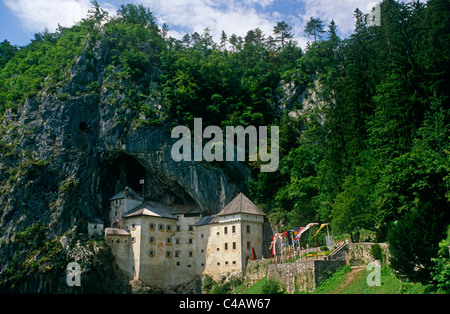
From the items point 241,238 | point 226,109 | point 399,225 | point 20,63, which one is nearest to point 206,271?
point 241,238

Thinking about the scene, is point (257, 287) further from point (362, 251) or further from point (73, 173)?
point (73, 173)

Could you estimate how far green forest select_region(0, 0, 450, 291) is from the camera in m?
34.8

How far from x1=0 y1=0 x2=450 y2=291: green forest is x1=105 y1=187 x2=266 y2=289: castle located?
452 centimetres

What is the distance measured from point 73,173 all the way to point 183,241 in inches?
684

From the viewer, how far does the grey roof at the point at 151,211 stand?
186 feet

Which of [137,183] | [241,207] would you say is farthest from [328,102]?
[137,183]

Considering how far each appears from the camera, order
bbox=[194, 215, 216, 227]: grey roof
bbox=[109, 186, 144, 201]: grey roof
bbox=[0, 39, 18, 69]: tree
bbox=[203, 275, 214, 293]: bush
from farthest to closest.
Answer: bbox=[0, 39, 18, 69]: tree, bbox=[109, 186, 144, 201]: grey roof, bbox=[194, 215, 216, 227]: grey roof, bbox=[203, 275, 214, 293]: bush

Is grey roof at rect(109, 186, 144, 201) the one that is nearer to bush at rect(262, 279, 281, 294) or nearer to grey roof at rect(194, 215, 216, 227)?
grey roof at rect(194, 215, 216, 227)

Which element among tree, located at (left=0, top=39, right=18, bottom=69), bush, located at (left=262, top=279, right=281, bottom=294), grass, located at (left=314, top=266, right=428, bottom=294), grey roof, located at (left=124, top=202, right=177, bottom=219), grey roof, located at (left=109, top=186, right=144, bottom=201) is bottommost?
bush, located at (left=262, top=279, right=281, bottom=294)

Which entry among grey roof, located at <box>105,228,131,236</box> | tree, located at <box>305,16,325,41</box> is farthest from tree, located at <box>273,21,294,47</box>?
grey roof, located at <box>105,228,131,236</box>

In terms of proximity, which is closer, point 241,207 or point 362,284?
point 362,284

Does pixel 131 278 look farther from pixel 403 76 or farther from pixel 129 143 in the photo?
pixel 403 76

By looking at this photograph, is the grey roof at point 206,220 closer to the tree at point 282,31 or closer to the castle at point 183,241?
the castle at point 183,241

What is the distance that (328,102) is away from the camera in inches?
2421
